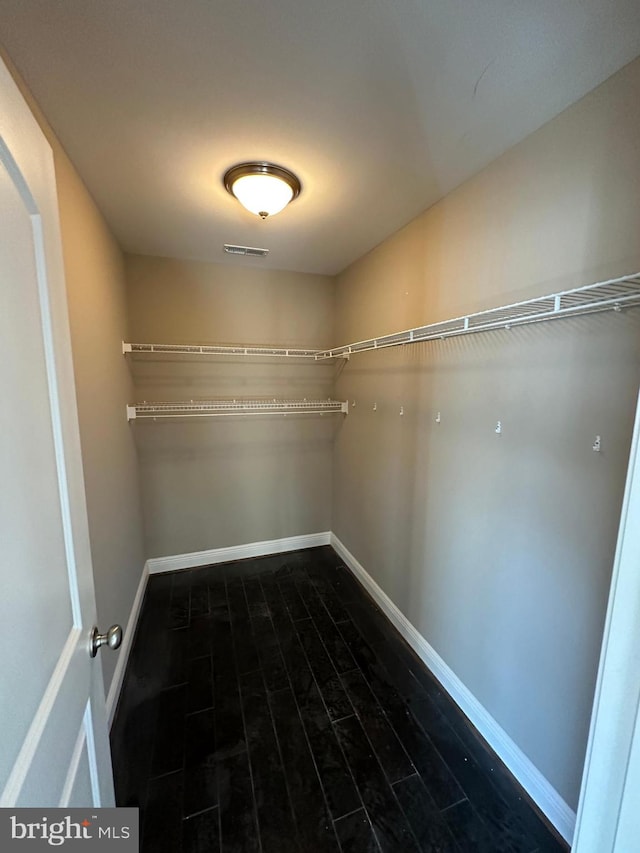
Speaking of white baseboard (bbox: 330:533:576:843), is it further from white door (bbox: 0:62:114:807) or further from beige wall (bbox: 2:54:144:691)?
beige wall (bbox: 2:54:144:691)

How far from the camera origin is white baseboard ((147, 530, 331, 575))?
283 centimetres

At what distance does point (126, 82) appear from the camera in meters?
1.07

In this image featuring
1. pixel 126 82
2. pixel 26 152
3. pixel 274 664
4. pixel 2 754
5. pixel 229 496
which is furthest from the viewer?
pixel 229 496

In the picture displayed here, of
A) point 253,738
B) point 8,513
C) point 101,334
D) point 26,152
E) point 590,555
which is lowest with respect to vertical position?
point 253,738

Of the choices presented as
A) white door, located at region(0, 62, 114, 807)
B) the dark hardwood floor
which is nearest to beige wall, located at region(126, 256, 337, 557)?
the dark hardwood floor

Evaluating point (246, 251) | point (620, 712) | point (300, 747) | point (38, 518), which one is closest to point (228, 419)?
point (246, 251)

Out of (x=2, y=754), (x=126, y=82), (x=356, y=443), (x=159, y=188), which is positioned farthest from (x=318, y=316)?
(x=2, y=754)

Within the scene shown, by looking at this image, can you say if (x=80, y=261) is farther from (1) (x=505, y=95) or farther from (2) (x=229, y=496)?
(2) (x=229, y=496)

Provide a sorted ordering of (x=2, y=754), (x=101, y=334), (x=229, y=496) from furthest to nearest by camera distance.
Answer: (x=229, y=496)
(x=101, y=334)
(x=2, y=754)

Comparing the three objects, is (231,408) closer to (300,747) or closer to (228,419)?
(228,419)

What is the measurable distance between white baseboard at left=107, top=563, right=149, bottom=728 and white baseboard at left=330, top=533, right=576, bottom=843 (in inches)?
61.5

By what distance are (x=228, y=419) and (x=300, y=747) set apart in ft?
6.82

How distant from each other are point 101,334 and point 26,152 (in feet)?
4.15

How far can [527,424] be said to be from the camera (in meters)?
1.33
